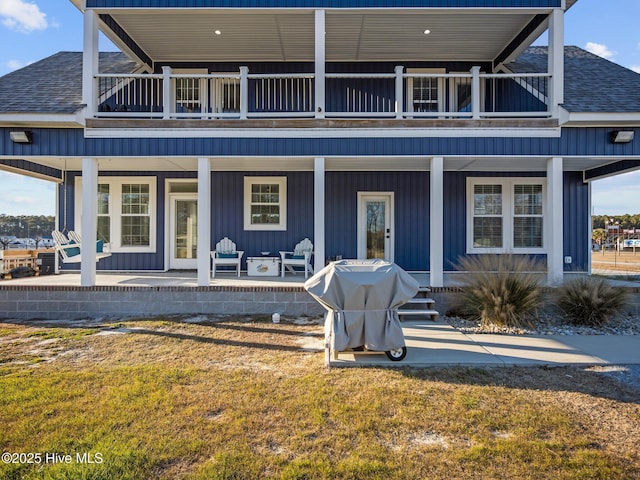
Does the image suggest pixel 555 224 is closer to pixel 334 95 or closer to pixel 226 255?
pixel 334 95

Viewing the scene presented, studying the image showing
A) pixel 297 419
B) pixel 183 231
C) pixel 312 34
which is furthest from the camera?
pixel 183 231

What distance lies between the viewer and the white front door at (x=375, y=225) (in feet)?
31.1

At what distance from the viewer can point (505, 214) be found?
9367mm

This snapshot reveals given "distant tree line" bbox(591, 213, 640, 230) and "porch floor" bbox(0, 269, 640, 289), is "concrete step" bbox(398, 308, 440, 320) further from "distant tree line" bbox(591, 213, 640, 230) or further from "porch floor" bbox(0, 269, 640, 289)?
"distant tree line" bbox(591, 213, 640, 230)

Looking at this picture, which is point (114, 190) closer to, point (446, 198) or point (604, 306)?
point (446, 198)

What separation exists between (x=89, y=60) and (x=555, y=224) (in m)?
8.81

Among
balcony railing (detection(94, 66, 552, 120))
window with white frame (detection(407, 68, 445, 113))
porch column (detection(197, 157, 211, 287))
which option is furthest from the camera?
window with white frame (detection(407, 68, 445, 113))

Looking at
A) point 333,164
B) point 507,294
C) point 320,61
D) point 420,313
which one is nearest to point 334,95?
point 333,164

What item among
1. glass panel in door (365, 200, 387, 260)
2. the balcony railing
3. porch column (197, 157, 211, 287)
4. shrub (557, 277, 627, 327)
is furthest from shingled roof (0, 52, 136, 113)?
shrub (557, 277, 627, 327)

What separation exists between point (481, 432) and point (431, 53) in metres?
8.54

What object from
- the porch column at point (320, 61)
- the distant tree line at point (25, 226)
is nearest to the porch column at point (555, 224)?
the porch column at point (320, 61)

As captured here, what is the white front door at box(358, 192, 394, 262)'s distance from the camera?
9.48 m

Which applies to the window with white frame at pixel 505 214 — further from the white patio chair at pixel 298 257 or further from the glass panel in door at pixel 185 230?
the glass panel in door at pixel 185 230

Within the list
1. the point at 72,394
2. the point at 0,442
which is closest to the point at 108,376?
the point at 72,394
